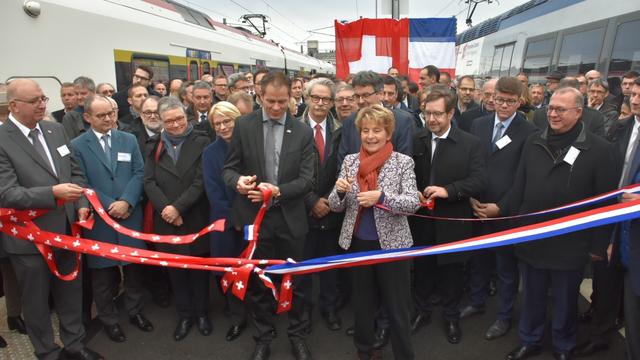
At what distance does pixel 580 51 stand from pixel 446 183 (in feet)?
22.1

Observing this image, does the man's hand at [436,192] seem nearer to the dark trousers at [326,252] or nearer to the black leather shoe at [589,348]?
the dark trousers at [326,252]

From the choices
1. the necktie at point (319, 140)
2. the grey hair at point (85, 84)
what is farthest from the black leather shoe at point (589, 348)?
the grey hair at point (85, 84)

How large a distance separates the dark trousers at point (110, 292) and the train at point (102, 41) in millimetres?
2983

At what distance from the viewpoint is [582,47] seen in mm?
7977

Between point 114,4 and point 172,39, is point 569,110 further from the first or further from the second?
point 172,39

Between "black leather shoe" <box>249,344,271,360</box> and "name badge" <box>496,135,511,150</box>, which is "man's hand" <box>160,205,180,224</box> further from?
"name badge" <box>496,135,511,150</box>

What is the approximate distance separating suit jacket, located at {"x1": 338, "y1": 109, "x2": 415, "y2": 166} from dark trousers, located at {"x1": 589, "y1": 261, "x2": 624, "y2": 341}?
183cm

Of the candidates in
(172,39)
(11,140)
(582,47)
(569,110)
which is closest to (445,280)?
(569,110)

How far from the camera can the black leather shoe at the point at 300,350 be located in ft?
10.5

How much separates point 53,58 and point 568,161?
6.17 metres

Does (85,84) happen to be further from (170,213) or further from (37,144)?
(170,213)

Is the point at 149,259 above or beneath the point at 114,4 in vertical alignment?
beneath

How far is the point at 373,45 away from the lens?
705 centimetres

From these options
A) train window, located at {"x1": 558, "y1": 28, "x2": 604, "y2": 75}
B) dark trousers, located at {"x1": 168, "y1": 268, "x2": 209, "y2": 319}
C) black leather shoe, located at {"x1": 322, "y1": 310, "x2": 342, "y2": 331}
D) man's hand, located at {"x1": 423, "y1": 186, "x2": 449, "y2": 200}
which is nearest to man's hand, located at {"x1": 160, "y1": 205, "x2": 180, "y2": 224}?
dark trousers, located at {"x1": 168, "y1": 268, "x2": 209, "y2": 319}
